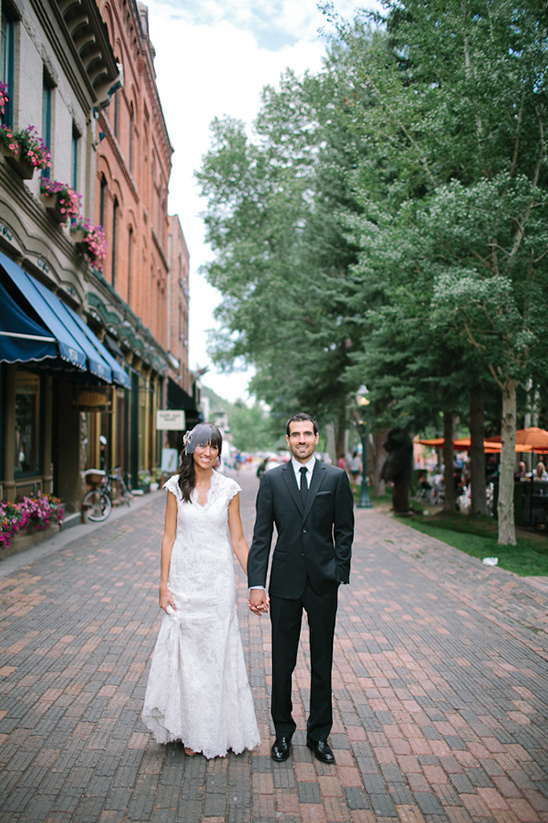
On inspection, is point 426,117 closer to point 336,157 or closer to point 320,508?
point 320,508

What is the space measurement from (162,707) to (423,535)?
10167 millimetres

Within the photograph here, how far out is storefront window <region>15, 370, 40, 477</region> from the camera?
10.9 meters

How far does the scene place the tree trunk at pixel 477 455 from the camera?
1506cm

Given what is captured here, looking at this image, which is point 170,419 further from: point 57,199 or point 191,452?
point 191,452

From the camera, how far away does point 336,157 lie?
21516 millimetres

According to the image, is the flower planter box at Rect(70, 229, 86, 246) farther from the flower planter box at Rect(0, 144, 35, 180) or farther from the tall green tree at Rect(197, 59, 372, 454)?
the tall green tree at Rect(197, 59, 372, 454)

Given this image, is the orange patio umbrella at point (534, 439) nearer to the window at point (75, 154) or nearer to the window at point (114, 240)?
the window at point (75, 154)

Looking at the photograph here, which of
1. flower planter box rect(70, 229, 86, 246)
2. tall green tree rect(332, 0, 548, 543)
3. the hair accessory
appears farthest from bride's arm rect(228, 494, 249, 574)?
flower planter box rect(70, 229, 86, 246)

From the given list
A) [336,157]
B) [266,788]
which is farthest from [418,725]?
[336,157]

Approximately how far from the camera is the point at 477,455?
15242 mm

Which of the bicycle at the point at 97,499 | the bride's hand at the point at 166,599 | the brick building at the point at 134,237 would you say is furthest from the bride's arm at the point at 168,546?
the brick building at the point at 134,237

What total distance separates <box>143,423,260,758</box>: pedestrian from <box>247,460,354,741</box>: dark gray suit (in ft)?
0.56

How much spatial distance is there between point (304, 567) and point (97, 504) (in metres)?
11.3

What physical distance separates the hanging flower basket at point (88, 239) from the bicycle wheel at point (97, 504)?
16.3 feet
